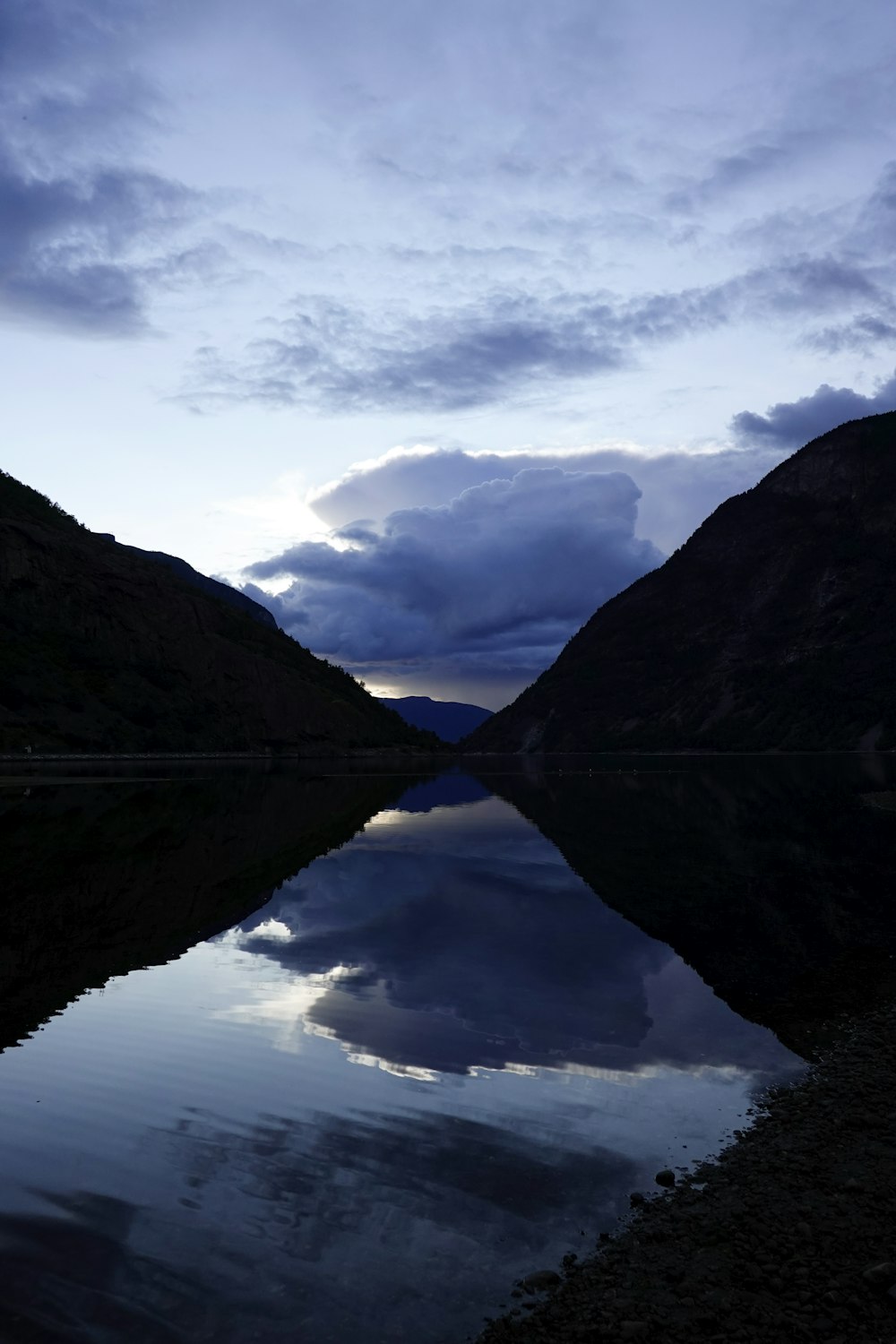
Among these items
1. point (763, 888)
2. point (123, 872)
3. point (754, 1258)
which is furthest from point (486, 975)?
point (123, 872)

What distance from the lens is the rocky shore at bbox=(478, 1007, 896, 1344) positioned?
787 centimetres

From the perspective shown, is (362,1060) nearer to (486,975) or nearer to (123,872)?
(486,975)

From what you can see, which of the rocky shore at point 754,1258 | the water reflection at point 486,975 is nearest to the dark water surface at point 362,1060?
the water reflection at point 486,975

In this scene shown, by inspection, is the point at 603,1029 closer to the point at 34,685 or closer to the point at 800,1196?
A: the point at 800,1196

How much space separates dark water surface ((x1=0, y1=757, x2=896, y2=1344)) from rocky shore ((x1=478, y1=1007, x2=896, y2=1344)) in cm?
57

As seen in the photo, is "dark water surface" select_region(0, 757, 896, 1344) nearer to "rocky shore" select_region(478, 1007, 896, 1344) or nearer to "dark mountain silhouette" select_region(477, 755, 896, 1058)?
"dark mountain silhouette" select_region(477, 755, 896, 1058)

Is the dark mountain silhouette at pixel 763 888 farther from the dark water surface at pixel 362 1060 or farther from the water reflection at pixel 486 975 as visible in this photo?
the water reflection at pixel 486 975

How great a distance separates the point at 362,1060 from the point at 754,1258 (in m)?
7.95

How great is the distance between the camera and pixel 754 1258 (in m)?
9.01

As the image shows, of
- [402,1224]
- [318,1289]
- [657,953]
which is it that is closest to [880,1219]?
[402,1224]

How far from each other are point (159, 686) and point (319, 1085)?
189 metres

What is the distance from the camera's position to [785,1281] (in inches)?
338

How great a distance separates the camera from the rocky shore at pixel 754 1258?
7867 mm

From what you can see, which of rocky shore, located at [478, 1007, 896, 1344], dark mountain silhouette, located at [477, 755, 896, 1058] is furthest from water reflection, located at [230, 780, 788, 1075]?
rocky shore, located at [478, 1007, 896, 1344]
